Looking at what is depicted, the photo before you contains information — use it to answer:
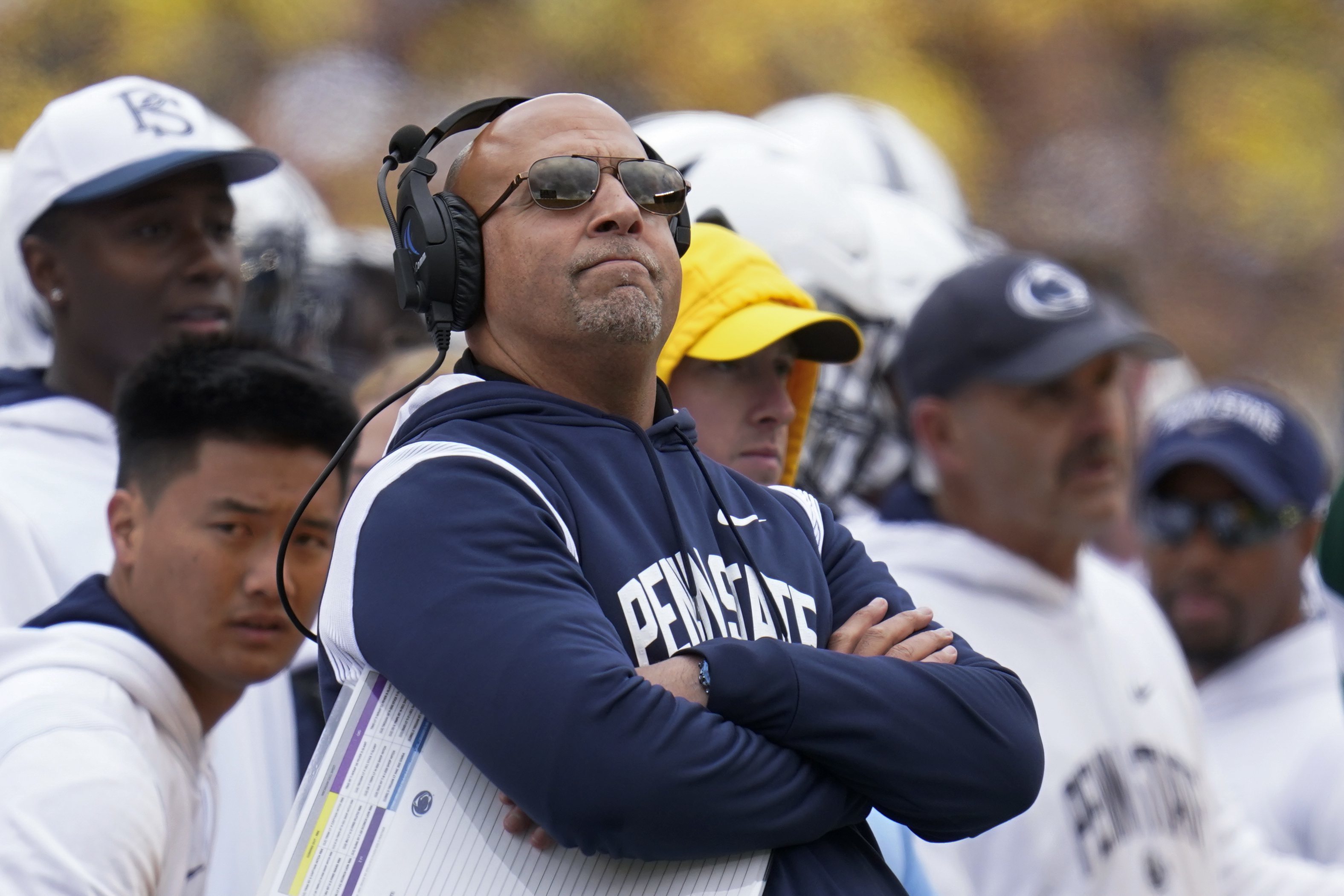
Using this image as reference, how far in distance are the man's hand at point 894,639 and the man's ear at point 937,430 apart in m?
1.67

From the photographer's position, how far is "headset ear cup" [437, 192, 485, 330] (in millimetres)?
1883

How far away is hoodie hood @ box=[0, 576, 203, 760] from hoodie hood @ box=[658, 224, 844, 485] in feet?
2.91

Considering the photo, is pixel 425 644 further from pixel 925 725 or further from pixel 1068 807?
pixel 1068 807

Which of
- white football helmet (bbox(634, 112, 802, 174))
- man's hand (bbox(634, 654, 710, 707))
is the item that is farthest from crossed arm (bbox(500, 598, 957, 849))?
white football helmet (bbox(634, 112, 802, 174))

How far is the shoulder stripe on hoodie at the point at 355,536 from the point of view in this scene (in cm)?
170

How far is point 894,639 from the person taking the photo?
1.87m

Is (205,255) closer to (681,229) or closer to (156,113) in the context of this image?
(156,113)

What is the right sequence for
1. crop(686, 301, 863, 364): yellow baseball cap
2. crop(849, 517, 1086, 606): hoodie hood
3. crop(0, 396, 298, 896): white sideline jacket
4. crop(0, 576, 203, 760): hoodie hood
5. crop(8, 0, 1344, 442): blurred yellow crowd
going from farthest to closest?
crop(8, 0, 1344, 442): blurred yellow crowd, crop(849, 517, 1086, 606): hoodie hood, crop(0, 396, 298, 896): white sideline jacket, crop(686, 301, 863, 364): yellow baseball cap, crop(0, 576, 203, 760): hoodie hood

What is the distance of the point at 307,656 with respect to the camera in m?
3.38

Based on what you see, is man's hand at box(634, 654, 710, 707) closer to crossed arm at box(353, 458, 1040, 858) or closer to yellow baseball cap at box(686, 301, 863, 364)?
crossed arm at box(353, 458, 1040, 858)

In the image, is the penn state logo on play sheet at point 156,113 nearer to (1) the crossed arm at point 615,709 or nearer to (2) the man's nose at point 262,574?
(2) the man's nose at point 262,574

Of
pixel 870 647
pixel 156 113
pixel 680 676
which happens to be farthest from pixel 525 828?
pixel 156 113

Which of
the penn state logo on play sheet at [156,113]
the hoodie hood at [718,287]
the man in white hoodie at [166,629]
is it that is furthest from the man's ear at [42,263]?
the hoodie hood at [718,287]

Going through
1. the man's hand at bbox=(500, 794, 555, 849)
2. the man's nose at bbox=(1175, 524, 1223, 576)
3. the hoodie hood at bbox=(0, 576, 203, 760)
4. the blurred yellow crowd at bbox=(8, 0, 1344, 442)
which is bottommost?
the blurred yellow crowd at bbox=(8, 0, 1344, 442)
